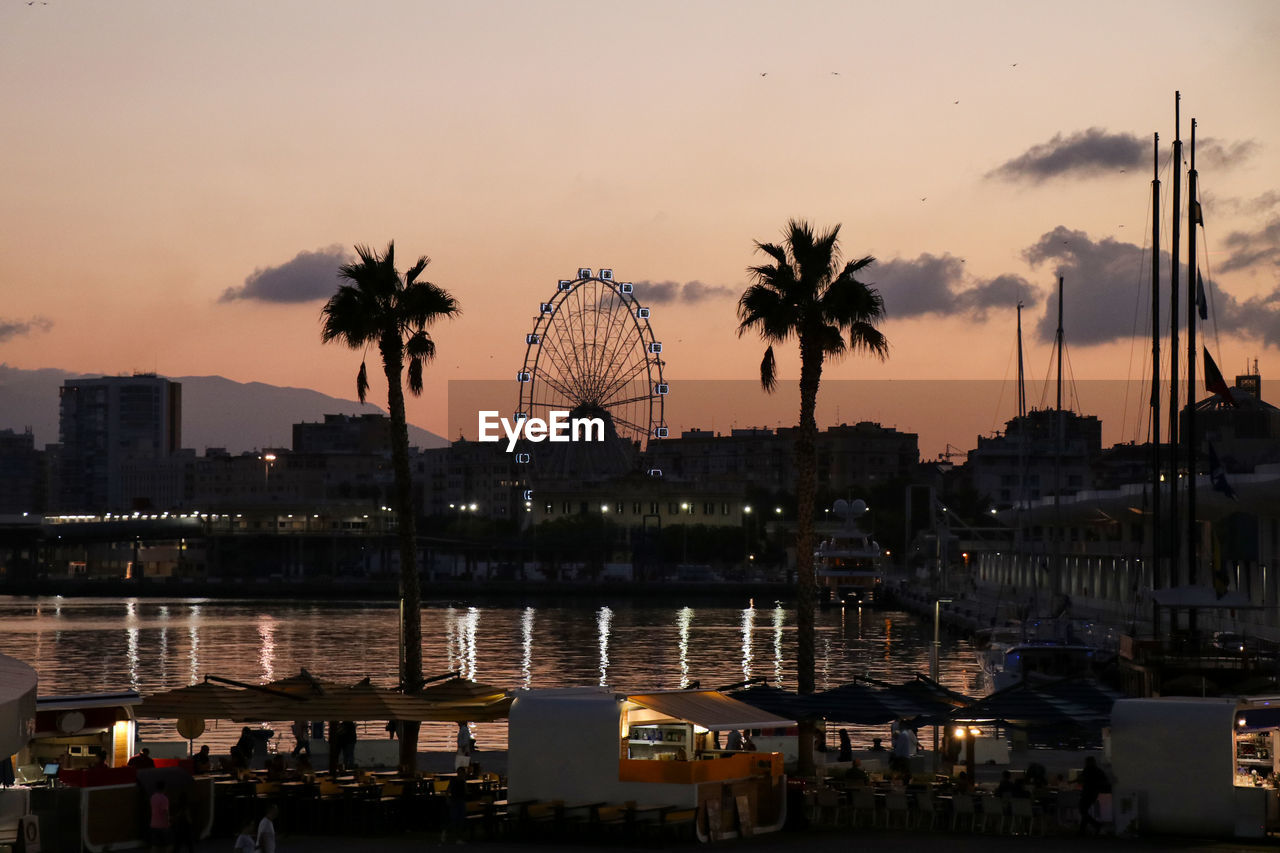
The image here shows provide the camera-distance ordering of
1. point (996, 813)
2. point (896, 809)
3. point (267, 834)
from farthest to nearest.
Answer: point (896, 809), point (996, 813), point (267, 834)

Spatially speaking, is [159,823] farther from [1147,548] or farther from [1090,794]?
[1147,548]

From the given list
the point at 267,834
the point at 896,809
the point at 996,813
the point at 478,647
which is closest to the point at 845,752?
the point at 896,809

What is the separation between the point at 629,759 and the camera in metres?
26.5

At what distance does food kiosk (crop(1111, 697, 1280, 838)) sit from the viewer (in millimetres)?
26312

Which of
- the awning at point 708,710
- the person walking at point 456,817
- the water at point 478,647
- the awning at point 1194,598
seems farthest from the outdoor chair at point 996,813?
the water at point 478,647

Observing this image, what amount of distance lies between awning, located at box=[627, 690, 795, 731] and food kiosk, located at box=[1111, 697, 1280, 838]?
5.50 m

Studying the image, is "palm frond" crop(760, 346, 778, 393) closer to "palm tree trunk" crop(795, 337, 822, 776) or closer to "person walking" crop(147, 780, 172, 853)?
"palm tree trunk" crop(795, 337, 822, 776)

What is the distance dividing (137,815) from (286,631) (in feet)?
323

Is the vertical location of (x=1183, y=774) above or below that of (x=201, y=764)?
above

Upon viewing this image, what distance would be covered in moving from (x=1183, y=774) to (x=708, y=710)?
7.45 metres

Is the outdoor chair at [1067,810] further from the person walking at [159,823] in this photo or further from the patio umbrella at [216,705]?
the person walking at [159,823]

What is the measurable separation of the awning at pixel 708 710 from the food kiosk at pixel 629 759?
0.04 metres

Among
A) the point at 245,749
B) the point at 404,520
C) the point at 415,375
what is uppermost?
the point at 415,375

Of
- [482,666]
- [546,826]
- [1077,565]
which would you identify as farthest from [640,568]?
[546,826]
